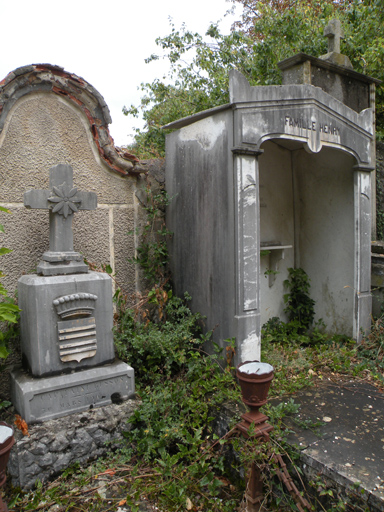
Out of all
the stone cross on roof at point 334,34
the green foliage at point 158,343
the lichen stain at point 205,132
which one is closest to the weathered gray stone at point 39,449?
the green foliage at point 158,343

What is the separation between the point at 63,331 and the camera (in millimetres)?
3256

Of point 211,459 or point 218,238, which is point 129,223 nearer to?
point 218,238

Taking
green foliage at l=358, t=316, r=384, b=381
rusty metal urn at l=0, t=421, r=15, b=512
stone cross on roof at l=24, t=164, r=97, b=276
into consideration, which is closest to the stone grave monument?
stone cross on roof at l=24, t=164, r=97, b=276

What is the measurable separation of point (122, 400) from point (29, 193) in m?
1.94

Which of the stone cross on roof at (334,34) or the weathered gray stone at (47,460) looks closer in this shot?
the weathered gray stone at (47,460)

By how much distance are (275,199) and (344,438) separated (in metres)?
3.36

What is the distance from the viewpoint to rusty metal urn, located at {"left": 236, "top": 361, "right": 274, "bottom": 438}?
8.67ft

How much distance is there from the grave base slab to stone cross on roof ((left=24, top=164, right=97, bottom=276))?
0.87 metres

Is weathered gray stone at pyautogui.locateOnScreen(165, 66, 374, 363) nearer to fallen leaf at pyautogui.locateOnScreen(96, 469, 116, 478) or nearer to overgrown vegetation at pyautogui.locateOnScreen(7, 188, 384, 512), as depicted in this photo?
overgrown vegetation at pyautogui.locateOnScreen(7, 188, 384, 512)

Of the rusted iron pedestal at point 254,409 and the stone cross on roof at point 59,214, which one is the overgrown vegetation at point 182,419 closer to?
the rusted iron pedestal at point 254,409

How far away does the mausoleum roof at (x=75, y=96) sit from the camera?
3.61m

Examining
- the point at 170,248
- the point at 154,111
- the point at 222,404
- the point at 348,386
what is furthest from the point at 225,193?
the point at 154,111

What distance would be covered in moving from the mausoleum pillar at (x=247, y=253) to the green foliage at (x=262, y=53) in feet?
10.8

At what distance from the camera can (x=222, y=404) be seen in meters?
3.38
